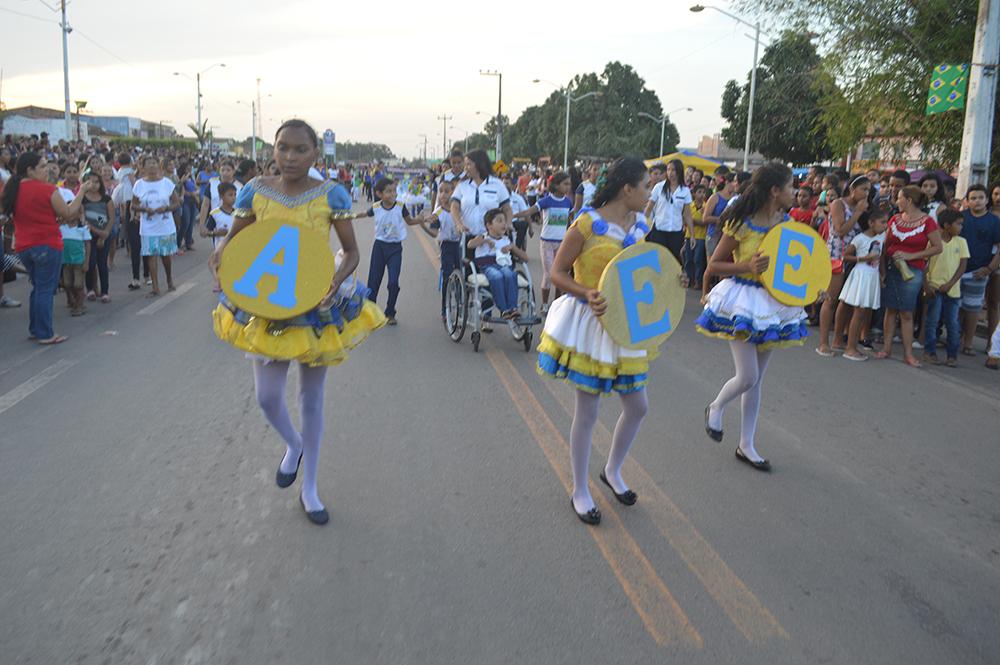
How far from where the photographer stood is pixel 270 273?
A: 388cm

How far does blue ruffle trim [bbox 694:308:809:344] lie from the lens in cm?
511

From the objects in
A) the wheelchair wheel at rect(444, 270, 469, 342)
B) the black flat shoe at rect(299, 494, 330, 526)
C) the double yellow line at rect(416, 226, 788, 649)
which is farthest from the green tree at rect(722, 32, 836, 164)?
the black flat shoe at rect(299, 494, 330, 526)

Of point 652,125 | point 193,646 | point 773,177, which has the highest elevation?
point 652,125

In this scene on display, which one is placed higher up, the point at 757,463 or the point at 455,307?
the point at 455,307

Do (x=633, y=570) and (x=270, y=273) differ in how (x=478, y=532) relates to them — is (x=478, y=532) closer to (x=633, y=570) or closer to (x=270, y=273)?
(x=633, y=570)

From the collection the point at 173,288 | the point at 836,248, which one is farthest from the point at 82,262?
the point at 836,248

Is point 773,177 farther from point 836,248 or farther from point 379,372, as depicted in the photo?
point 836,248

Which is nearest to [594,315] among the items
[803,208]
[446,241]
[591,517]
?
[591,517]

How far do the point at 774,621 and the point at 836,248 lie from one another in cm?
687

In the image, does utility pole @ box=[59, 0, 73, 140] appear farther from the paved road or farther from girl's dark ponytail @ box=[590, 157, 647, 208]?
girl's dark ponytail @ box=[590, 157, 647, 208]

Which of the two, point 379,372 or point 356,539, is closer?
point 356,539

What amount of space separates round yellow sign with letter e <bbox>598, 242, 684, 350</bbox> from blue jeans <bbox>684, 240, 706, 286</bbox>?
939 cm

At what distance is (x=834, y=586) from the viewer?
12.3 ft

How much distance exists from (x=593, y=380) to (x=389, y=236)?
6.17m
